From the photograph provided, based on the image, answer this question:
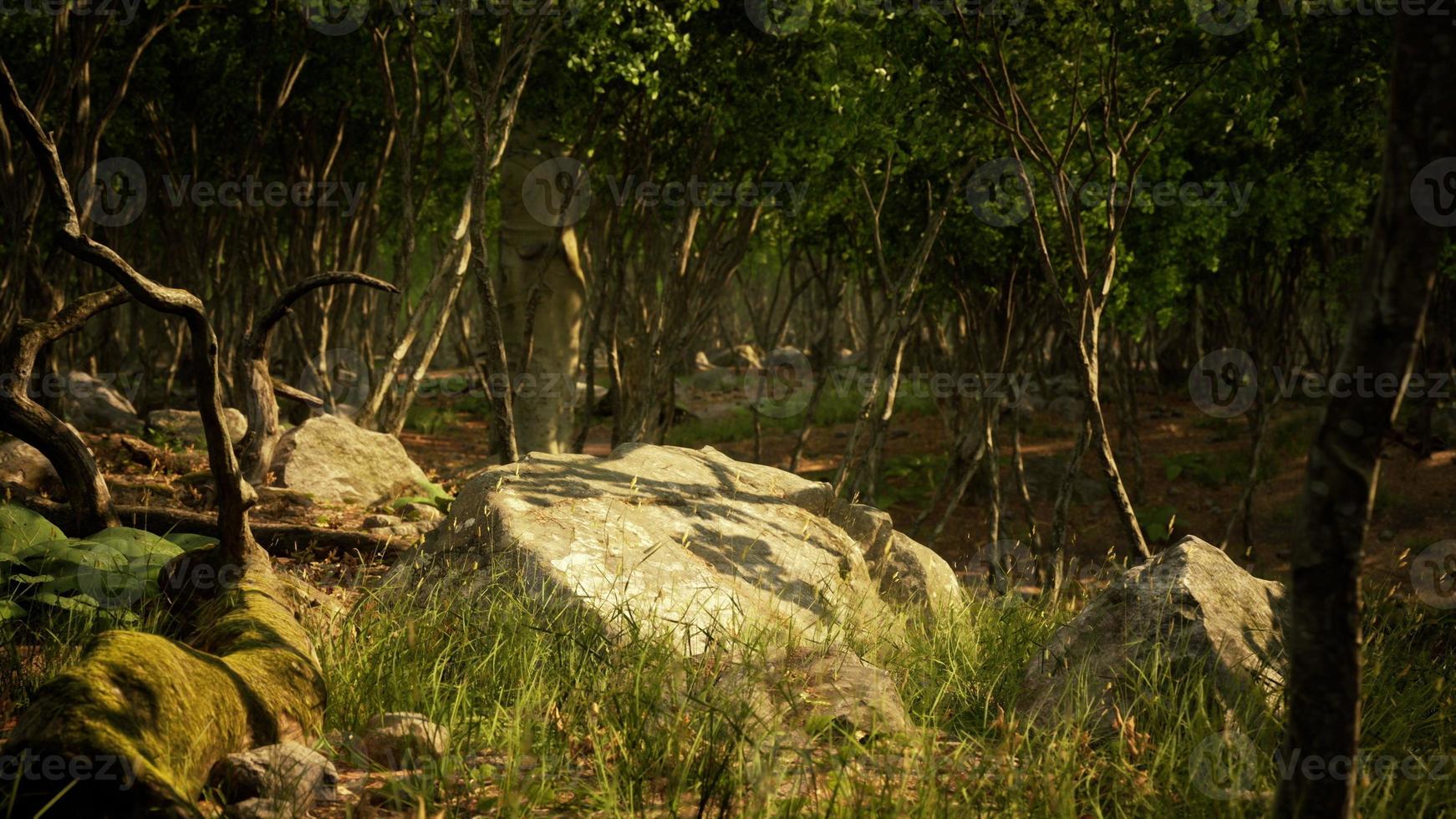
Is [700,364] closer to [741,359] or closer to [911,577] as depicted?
[741,359]

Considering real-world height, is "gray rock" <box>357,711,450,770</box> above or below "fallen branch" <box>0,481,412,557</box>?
above

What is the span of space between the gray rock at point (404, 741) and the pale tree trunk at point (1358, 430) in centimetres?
263

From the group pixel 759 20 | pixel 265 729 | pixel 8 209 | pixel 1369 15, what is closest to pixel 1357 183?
pixel 1369 15

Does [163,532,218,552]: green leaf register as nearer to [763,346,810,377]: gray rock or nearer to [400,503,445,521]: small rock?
[400,503,445,521]: small rock

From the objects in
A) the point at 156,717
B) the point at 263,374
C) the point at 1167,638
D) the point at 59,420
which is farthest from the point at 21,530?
the point at 1167,638

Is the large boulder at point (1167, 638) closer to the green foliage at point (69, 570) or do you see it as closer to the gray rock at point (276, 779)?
the gray rock at point (276, 779)

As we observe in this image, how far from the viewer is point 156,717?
10.7 feet

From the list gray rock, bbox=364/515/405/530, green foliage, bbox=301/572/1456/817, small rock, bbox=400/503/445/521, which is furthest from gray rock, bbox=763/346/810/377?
green foliage, bbox=301/572/1456/817

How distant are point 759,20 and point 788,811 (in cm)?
906

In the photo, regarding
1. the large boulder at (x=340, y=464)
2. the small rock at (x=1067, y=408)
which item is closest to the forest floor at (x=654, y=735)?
the large boulder at (x=340, y=464)

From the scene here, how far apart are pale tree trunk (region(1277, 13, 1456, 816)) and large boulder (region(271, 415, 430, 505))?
351 inches

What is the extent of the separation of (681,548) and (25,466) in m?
6.35

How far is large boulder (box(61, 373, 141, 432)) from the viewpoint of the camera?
15.0 m

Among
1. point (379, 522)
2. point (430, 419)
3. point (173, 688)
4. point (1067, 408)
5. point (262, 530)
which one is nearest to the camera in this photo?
point (173, 688)
